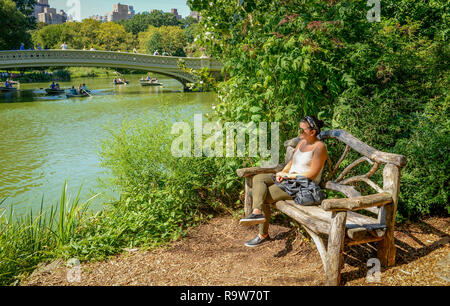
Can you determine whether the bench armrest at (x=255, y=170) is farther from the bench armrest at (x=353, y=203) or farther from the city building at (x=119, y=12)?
the city building at (x=119, y=12)

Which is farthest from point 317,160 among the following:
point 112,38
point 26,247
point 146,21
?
point 146,21

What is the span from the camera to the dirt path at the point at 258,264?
2.54 metres

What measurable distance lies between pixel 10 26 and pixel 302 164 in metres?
41.4

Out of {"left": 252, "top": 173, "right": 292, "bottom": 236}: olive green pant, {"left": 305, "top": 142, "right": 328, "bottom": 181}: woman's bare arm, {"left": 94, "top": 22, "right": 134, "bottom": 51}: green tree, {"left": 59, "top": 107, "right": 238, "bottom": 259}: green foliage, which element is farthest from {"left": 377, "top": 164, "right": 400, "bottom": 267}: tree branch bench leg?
{"left": 94, "top": 22, "right": 134, "bottom": 51}: green tree

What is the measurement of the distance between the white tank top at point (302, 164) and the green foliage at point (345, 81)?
0.56m

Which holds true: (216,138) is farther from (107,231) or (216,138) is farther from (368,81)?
(368,81)

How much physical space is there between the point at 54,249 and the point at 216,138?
195 centimetres

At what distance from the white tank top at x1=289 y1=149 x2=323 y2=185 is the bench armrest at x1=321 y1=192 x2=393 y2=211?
2.13 feet

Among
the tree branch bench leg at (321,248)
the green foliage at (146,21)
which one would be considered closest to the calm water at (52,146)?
the tree branch bench leg at (321,248)

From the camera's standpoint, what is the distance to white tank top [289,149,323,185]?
9.95 ft

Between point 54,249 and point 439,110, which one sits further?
point 439,110

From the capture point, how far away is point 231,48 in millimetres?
4605

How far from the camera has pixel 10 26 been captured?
35.7m

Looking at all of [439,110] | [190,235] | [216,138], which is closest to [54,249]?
[190,235]
